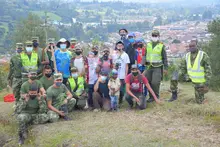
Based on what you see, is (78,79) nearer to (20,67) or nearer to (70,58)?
(70,58)

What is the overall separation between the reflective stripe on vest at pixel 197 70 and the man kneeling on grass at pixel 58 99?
383cm

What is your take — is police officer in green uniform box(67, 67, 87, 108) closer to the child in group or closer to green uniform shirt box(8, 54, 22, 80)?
the child in group

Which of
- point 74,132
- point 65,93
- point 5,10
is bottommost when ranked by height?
point 74,132

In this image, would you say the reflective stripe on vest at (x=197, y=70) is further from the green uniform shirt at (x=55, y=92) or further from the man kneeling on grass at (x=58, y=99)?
the green uniform shirt at (x=55, y=92)

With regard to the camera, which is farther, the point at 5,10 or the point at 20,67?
the point at 5,10

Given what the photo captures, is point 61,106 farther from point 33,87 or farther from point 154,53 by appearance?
point 154,53

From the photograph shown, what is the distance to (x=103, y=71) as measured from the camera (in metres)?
10.6

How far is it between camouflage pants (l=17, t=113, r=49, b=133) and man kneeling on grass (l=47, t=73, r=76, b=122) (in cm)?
20

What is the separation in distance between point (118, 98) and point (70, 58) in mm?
2052

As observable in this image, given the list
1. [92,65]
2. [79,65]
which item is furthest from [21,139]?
[92,65]

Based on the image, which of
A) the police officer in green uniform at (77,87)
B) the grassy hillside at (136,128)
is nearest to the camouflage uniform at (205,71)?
the grassy hillside at (136,128)

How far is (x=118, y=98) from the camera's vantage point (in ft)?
35.2

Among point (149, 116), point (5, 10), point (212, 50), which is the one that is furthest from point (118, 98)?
point (5, 10)

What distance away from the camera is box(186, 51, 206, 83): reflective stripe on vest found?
10.1 m
